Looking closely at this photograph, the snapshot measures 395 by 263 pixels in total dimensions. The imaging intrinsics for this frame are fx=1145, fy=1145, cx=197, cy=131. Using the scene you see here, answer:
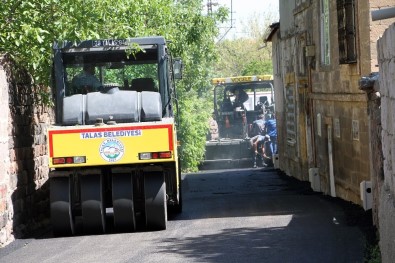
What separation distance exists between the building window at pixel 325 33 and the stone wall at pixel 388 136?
11.5 meters

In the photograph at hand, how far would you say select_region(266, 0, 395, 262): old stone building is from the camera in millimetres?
18125

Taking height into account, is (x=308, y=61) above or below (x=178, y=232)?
above

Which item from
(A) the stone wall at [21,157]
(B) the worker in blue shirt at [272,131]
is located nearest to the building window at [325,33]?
(A) the stone wall at [21,157]

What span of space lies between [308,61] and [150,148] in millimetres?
9217

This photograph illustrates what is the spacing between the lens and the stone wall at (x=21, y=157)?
1633 centimetres

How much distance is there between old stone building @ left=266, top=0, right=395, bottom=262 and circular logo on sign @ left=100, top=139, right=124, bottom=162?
3623mm

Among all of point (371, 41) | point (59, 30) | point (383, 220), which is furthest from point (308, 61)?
point (383, 220)

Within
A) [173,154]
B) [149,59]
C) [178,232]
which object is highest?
[149,59]

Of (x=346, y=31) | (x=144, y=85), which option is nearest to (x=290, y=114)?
(x=346, y=31)

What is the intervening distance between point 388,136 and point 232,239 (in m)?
4.95

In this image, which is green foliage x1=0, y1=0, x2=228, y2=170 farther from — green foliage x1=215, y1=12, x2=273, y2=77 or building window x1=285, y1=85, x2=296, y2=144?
green foliage x1=215, y1=12, x2=273, y2=77

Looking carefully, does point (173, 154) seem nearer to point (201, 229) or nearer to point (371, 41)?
point (201, 229)

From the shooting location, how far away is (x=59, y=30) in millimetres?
17375

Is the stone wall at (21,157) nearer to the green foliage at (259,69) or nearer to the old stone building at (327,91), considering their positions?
the old stone building at (327,91)
